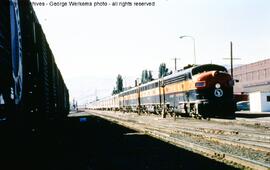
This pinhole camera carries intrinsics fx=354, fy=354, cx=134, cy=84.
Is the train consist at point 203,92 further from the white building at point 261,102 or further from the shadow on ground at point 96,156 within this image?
the white building at point 261,102

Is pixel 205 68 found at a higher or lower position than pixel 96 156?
higher

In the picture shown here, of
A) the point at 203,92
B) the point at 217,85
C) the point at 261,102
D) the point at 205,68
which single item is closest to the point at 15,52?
the point at 203,92

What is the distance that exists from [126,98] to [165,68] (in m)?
47.5

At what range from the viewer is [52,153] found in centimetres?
1162

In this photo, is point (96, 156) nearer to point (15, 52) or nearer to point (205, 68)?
point (15, 52)

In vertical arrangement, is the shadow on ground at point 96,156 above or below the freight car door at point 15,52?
below

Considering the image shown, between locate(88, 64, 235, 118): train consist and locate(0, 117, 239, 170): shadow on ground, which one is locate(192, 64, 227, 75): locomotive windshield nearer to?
locate(88, 64, 235, 118): train consist

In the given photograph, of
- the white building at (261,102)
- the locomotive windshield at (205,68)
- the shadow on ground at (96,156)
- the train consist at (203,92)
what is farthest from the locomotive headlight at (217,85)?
the white building at (261,102)

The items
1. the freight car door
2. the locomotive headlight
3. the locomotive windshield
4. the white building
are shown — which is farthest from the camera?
the white building

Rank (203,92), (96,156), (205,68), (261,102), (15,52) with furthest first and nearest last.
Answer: (261,102), (205,68), (203,92), (96,156), (15,52)

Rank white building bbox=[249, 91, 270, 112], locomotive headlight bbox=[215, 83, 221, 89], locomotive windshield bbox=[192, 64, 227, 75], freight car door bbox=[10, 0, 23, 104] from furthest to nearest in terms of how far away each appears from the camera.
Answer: white building bbox=[249, 91, 270, 112] → locomotive windshield bbox=[192, 64, 227, 75] → locomotive headlight bbox=[215, 83, 221, 89] → freight car door bbox=[10, 0, 23, 104]

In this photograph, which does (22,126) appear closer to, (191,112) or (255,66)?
(191,112)

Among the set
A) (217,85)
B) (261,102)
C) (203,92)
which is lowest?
(261,102)

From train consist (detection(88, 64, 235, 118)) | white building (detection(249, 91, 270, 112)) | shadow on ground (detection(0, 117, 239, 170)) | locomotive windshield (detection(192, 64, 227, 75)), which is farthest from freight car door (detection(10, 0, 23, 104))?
white building (detection(249, 91, 270, 112))
